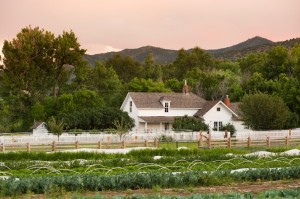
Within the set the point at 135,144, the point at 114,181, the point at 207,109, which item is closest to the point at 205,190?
the point at 114,181

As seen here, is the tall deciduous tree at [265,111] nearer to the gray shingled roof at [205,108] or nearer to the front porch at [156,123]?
the gray shingled roof at [205,108]

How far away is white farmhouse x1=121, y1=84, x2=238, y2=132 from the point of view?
57.0m

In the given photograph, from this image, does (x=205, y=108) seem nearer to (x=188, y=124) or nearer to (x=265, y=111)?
(x=188, y=124)

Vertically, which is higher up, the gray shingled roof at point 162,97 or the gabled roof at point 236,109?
the gray shingled roof at point 162,97

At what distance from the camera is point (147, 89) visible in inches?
2810

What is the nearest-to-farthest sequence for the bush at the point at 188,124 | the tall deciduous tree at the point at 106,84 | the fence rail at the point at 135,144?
1. the fence rail at the point at 135,144
2. the bush at the point at 188,124
3. the tall deciduous tree at the point at 106,84

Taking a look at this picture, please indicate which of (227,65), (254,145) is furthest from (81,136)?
(227,65)

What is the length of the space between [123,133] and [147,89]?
29.0 meters

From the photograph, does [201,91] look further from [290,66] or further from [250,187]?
[250,187]

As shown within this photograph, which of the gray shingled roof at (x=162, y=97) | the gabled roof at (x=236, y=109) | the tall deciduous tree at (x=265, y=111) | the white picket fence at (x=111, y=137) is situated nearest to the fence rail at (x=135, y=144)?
the white picket fence at (x=111, y=137)

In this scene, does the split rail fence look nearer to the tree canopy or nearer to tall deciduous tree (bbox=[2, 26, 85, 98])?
the tree canopy

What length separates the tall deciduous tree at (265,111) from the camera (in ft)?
158

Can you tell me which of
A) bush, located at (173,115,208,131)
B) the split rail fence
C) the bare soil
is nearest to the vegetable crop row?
the bare soil

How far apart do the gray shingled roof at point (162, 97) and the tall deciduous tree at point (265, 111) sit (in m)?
11.1
